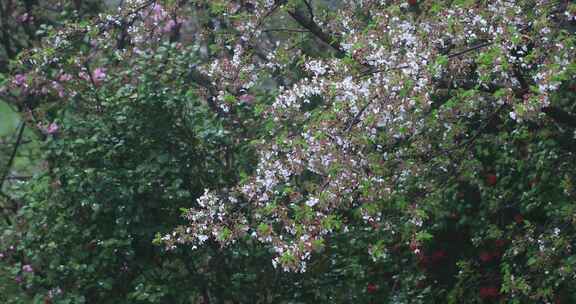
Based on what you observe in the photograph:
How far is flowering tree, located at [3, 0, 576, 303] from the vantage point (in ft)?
14.4

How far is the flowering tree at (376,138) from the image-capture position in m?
4.40

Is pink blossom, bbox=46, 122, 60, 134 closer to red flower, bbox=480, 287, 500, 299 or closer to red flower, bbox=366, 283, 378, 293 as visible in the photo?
red flower, bbox=366, 283, 378, 293

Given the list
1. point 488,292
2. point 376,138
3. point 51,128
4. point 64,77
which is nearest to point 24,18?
point 64,77

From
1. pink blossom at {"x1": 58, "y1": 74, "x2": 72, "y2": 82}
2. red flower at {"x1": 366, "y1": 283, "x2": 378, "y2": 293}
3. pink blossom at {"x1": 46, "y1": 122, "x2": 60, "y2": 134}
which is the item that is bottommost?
red flower at {"x1": 366, "y1": 283, "x2": 378, "y2": 293}

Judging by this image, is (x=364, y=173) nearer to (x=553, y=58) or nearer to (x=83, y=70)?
(x=553, y=58)

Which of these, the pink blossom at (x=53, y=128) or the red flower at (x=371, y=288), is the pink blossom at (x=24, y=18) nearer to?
the pink blossom at (x=53, y=128)

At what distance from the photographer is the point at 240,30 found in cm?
580

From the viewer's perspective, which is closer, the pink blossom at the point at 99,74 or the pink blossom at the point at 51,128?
the pink blossom at the point at 51,128

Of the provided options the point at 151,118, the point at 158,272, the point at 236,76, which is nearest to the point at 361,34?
the point at 236,76

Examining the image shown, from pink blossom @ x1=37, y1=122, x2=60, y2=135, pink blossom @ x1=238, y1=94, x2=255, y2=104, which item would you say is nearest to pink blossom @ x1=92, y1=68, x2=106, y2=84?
pink blossom @ x1=37, y1=122, x2=60, y2=135

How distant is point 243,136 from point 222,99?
1.10 metres

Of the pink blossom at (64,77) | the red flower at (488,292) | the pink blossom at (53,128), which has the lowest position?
the red flower at (488,292)

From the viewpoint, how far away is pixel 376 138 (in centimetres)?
501

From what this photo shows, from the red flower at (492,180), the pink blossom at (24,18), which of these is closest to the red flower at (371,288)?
the red flower at (492,180)
